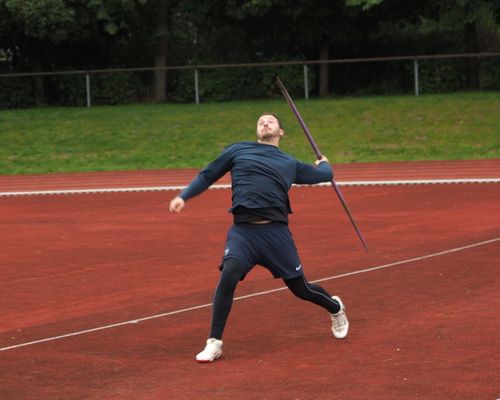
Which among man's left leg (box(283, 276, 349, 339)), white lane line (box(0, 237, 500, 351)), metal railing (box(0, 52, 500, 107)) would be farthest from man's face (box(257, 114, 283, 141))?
metal railing (box(0, 52, 500, 107))

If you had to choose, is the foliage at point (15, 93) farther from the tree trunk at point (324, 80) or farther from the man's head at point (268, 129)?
the man's head at point (268, 129)

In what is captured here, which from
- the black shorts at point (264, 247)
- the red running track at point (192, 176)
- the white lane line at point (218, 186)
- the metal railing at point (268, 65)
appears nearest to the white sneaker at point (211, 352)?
the black shorts at point (264, 247)

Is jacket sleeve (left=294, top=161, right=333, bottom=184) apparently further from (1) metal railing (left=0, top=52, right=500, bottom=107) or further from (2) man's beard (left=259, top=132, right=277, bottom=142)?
(1) metal railing (left=0, top=52, right=500, bottom=107)

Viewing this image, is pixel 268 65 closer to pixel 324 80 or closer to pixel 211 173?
pixel 324 80

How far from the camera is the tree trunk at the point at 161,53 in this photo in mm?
40688

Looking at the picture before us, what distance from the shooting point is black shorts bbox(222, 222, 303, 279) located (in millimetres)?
8797

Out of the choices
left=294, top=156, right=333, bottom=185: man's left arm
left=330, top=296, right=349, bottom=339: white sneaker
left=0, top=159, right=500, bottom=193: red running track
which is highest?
left=294, top=156, right=333, bottom=185: man's left arm

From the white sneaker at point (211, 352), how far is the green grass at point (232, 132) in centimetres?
2059

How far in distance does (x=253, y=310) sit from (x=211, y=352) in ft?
6.75

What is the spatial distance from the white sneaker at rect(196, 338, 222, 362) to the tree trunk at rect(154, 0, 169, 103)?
3239 cm

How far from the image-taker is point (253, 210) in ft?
29.0

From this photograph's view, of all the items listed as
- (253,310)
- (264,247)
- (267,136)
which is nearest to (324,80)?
(253,310)

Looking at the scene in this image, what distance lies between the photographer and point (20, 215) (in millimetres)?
19766

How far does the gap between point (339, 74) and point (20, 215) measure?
21819 mm
